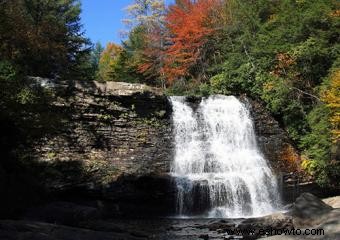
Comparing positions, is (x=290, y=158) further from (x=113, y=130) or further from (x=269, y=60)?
(x=113, y=130)

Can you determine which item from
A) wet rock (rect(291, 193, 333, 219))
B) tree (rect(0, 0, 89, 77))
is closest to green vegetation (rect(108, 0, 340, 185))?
tree (rect(0, 0, 89, 77))

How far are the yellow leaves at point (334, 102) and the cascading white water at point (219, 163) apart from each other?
11.7 ft

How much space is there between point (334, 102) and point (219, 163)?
5966 mm

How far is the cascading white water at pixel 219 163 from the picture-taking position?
17312mm

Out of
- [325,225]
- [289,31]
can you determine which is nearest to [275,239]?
[325,225]

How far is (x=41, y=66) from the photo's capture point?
25.3 m

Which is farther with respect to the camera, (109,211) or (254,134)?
(254,134)

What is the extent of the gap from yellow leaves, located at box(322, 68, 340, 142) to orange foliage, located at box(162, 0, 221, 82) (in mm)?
12726

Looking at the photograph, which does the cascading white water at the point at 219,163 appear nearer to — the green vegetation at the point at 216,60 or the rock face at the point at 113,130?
the rock face at the point at 113,130

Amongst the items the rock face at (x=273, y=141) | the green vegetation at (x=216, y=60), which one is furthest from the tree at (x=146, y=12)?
the rock face at (x=273, y=141)

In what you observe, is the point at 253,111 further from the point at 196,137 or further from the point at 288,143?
the point at 196,137

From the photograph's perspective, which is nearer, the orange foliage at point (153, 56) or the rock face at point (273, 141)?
the rock face at point (273, 141)

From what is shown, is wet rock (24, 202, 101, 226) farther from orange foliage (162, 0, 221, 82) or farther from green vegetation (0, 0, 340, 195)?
orange foliage (162, 0, 221, 82)

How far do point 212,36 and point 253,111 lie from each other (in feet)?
31.2
